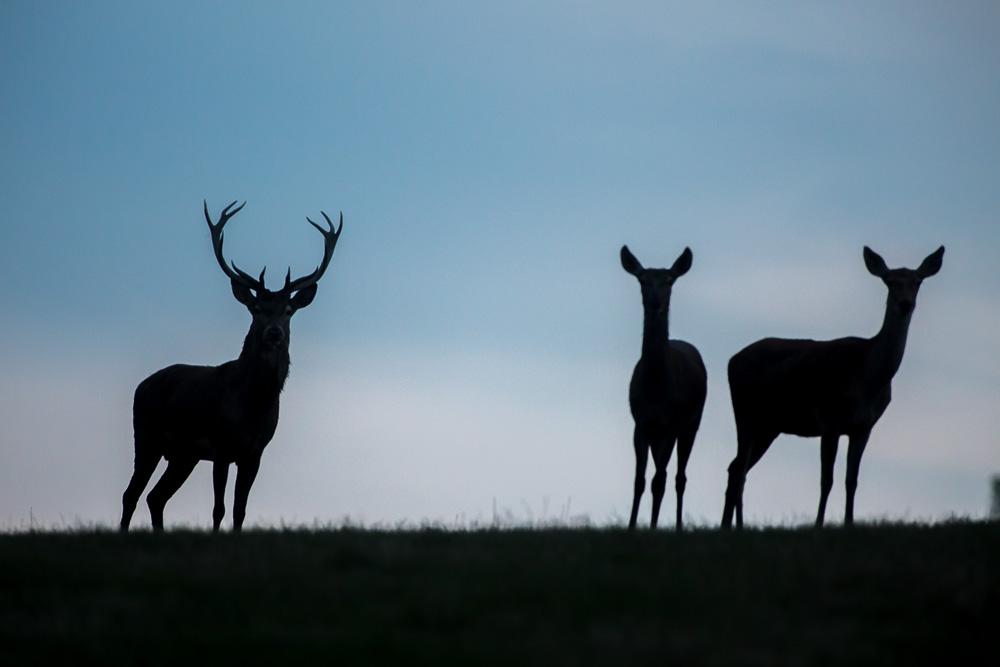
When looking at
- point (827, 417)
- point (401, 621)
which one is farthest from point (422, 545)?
point (827, 417)

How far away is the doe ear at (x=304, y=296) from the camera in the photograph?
16.5 metres

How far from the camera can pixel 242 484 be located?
15242 mm

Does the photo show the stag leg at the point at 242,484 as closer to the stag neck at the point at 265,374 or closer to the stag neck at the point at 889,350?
the stag neck at the point at 265,374

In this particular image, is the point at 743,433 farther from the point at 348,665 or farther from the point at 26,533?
the point at 348,665

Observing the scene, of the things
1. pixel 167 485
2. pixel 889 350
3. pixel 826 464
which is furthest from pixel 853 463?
pixel 167 485

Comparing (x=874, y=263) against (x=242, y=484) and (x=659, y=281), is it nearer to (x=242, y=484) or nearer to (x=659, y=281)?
(x=659, y=281)

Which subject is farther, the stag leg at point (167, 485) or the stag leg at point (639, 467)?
the stag leg at point (167, 485)

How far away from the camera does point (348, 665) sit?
7430mm

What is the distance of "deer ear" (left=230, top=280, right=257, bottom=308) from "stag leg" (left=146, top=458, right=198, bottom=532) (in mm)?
2046

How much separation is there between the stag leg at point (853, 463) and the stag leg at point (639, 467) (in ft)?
6.99

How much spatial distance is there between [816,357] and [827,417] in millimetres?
841

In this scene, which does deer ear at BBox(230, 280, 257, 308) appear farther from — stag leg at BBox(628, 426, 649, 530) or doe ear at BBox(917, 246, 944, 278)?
doe ear at BBox(917, 246, 944, 278)

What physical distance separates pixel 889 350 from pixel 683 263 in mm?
2441

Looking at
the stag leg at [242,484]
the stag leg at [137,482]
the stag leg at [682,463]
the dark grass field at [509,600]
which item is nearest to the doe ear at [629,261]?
the stag leg at [682,463]
